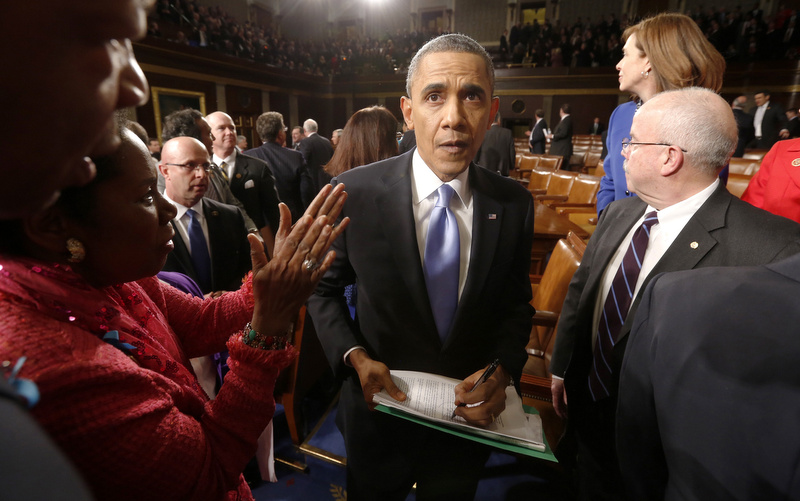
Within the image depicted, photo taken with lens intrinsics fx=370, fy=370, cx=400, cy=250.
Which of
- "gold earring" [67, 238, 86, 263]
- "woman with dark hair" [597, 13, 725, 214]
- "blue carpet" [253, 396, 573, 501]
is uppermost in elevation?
"woman with dark hair" [597, 13, 725, 214]

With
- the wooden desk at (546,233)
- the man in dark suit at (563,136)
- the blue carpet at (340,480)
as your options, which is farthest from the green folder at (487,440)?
the man in dark suit at (563,136)

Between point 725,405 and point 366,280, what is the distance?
929 millimetres

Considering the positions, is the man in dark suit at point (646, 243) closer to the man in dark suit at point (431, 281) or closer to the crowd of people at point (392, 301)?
the crowd of people at point (392, 301)

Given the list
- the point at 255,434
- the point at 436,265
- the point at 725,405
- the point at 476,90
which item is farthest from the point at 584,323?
the point at 255,434

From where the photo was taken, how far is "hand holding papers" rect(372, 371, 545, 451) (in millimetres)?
980

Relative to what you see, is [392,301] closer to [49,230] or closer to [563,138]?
[49,230]

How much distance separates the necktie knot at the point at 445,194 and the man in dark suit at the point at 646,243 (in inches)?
28.5

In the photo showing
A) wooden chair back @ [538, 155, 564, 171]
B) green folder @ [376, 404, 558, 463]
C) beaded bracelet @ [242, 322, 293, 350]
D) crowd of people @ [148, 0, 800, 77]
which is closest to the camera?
beaded bracelet @ [242, 322, 293, 350]

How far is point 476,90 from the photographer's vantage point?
3.80ft

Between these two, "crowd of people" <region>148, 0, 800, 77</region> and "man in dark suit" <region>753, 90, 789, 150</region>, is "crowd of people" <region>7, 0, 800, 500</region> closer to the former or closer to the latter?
"man in dark suit" <region>753, 90, 789, 150</region>

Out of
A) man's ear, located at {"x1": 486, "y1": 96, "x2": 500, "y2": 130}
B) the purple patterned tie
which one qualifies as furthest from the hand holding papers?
man's ear, located at {"x1": 486, "y1": 96, "x2": 500, "y2": 130}

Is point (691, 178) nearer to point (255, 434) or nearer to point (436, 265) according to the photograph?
point (436, 265)

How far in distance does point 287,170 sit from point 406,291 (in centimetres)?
320

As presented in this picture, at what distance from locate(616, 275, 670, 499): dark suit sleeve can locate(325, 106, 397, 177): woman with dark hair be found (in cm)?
206
